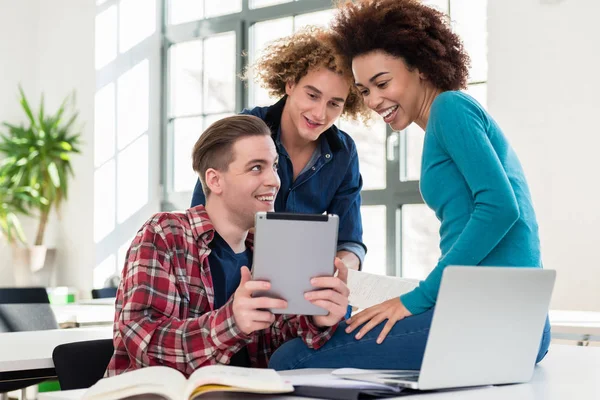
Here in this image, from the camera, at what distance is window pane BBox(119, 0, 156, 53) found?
23.0 ft

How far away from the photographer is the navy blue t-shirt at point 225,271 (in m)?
2.12

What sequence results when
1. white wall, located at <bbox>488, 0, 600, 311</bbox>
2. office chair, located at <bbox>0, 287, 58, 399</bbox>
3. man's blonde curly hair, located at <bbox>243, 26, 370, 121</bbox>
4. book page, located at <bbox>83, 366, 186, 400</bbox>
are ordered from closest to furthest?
book page, located at <bbox>83, 366, 186, 400</bbox> < man's blonde curly hair, located at <bbox>243, 26, 370, 121</bbox> < office chair, located at <bbox>0, 287, 58, 399</bbox> < white wall, located at <bbox>488, 0, 600, 311</bbox>

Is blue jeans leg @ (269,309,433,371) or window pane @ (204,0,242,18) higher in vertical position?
window pane @ (204,0,242,18)

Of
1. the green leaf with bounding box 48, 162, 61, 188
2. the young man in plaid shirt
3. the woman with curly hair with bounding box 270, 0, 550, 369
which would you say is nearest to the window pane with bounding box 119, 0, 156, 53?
the green leaf with bounding box 48, 162, 61, 188

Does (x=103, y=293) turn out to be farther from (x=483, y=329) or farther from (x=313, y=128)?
(x=483, y=329)

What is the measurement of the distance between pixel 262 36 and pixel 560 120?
274 cm

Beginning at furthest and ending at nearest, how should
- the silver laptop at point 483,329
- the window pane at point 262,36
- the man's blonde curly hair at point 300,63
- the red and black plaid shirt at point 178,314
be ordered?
1. the window pane at point 262,36
2. the man's blonde curly hair at point 300,63
3. the red and black plaid shirt at point 178,314
4. the silver laptop at point 483,329

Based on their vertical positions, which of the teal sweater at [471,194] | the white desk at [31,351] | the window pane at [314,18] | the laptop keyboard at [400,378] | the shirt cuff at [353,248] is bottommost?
the white desk at [31,351]

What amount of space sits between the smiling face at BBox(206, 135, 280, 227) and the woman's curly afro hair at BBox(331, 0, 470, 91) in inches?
14.1

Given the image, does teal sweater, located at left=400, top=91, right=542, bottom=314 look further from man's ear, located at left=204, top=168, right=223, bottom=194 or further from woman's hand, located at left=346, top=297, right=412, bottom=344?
man's ear, located at left=204, top=168, right=223, bottom=194

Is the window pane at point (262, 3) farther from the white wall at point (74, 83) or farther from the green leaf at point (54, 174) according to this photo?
the green leaf at point (54, 174)

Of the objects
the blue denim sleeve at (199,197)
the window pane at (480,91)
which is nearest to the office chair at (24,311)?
the blue denim sleeve at (199,197)

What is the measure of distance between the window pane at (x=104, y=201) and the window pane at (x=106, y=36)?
35.8 inches

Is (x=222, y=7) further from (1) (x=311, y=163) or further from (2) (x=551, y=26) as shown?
(1) (x=311, y=163)
